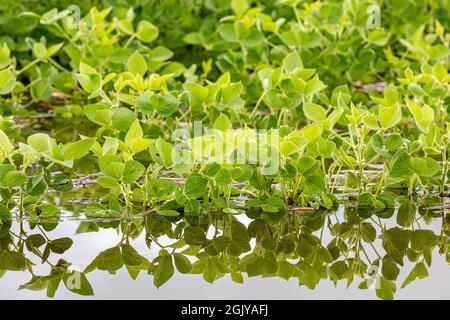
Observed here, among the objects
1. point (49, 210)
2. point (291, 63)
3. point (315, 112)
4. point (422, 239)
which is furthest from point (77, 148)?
point (291, 63)

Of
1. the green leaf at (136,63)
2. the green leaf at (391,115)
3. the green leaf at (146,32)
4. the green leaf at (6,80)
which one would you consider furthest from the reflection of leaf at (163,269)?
the green leaf at (146,32)

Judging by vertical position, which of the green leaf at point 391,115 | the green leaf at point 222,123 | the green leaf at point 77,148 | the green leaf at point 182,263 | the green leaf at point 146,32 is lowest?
the green leaf at point 182,263

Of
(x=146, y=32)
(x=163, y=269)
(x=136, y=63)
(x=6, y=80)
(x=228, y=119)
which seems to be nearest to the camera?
(x=163, y=269)

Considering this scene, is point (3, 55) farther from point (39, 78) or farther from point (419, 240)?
point (419, 240)

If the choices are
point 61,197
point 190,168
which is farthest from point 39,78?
point 190,168

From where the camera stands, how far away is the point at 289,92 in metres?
3.03

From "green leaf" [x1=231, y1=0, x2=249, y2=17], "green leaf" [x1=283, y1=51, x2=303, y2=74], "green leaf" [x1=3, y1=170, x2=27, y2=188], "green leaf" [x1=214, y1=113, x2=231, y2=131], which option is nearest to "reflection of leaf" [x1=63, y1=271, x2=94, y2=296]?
"green leaf" [x1=3, y1=170, x2=27, y2=188]

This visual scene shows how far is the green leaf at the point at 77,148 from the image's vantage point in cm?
Result: 243

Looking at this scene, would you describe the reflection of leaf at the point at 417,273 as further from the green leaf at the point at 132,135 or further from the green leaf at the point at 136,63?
the green leaf at the point at 136,63

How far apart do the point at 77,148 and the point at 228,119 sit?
0.45 m

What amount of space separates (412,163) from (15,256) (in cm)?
103

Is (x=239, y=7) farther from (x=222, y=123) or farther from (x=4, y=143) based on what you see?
(x=4, y=143)

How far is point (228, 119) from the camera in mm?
2680

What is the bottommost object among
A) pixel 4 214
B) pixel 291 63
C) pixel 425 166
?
pixel 4 214
